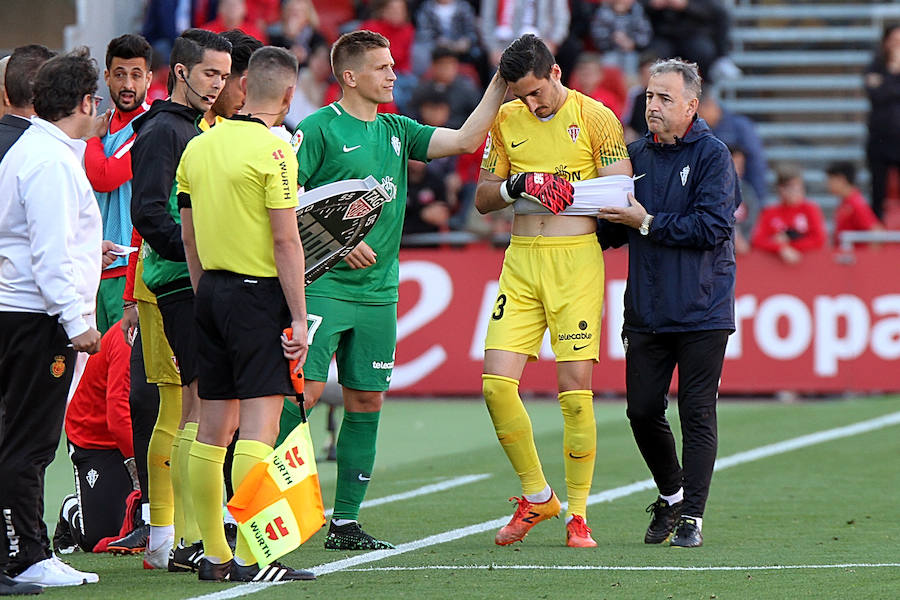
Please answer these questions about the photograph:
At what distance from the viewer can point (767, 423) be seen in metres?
13.6

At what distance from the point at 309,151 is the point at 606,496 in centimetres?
324

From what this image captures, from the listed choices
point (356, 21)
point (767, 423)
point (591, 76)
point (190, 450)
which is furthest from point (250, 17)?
point (190, 450)

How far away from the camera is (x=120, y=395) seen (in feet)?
26.2

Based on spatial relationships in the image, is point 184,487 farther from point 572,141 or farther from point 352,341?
point 572,141

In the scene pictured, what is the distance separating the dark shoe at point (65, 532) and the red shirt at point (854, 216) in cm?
1002

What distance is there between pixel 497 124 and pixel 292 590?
9.07 ft

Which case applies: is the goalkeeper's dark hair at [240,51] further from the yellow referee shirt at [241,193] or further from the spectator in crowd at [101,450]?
the spectator in crowd at [101,450]

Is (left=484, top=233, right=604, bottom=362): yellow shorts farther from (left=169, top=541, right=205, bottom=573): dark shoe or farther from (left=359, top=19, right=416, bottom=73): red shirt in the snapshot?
(left=359, top=19, right=416, bottom=73): red shirt

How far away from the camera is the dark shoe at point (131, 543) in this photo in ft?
Answer: 25.5

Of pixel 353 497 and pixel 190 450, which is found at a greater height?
pixel 190 450

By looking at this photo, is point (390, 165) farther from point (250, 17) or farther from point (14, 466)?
point (250, 17)

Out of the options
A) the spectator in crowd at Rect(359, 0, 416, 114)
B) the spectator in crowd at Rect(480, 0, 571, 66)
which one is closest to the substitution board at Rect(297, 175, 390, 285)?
the spectator in crowd at Rect(480, 0, 571, 66)

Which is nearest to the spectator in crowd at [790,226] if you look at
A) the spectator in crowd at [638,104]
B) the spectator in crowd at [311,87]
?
the spectator in crowd at [638,104]

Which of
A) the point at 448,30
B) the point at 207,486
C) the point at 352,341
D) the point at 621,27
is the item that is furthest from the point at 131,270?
the point at 621,27
